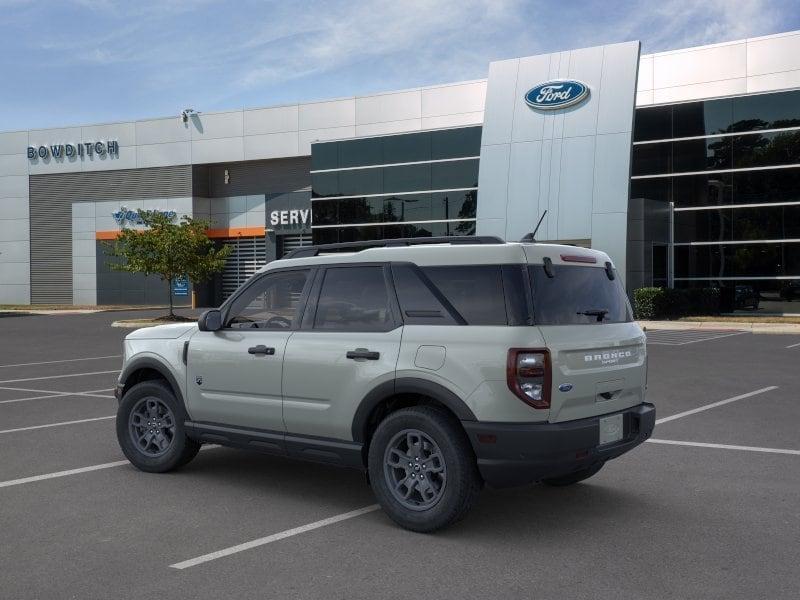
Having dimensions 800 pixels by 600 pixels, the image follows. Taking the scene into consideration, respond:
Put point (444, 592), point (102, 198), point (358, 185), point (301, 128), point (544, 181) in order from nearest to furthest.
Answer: point (444, 592), point (544, 181), point (358, 185), point (301, 128), point (102, 198)

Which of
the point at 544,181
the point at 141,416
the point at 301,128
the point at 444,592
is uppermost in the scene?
the point at 301,128

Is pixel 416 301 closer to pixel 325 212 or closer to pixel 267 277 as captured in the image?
pixel 267 277

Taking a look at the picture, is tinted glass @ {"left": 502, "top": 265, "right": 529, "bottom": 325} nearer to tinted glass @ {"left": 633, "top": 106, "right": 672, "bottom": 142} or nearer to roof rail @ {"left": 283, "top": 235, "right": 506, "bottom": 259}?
roof rail @ {"left": 283, "top": 235, "right": 506, "bottom": 259}

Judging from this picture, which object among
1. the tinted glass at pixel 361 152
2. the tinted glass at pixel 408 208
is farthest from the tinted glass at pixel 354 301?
the tinted glass at pixel 361 152

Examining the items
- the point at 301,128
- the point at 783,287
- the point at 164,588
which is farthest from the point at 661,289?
the point at 164,588

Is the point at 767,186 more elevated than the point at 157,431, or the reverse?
the point at 767,186

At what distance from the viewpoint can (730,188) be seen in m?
30.3

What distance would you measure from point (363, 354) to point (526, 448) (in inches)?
50.0

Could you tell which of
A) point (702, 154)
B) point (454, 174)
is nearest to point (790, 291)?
point (702, 154)

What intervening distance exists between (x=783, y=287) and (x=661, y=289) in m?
4.54

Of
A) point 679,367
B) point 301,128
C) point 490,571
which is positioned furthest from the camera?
point 301,128

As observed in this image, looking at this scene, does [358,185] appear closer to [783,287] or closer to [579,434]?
[783,287]

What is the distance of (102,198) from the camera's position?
47.3 metres

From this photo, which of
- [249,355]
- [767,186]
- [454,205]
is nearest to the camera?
[249,355]
